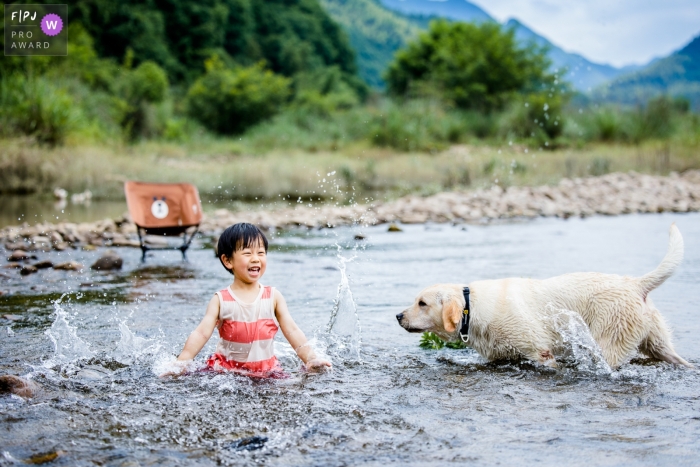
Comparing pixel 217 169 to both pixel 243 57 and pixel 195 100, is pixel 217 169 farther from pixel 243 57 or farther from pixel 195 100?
pixel 243 57

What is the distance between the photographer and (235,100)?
169ft

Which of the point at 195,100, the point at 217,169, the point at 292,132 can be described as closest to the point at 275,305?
the point at 217,169

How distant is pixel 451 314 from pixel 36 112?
69.1 ft

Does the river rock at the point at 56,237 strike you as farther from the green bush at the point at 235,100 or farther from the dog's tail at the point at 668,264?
the green bush at the point at 235,100

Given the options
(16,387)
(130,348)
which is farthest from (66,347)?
(16,387)

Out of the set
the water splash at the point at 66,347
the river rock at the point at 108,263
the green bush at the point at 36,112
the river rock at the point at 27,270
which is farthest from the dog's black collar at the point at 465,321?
the green bush at the point at 36,112

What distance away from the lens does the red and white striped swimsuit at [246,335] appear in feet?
16.1

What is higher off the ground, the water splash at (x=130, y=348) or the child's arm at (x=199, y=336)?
the child's arm at (x=199, y=336)

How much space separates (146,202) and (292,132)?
1050 inches

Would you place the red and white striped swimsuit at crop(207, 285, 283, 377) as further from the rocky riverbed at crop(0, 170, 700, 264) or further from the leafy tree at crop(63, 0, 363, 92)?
the leafy tree at crop(63, 0, 363, 92)

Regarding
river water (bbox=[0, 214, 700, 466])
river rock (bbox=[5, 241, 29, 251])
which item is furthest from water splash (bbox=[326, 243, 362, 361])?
river rock (bbox=[5, 241, 29, 251])

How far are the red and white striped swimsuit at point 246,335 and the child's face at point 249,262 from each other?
17 centimetres

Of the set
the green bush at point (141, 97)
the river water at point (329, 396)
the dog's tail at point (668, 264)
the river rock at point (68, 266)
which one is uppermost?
the green bush at point (141, 97)

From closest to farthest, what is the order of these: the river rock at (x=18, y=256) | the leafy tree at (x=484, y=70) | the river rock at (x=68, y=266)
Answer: the river rock at (x=68, y=266), the river rock at (x=18, y=256), the leafy tree at (x=484, y=70)
